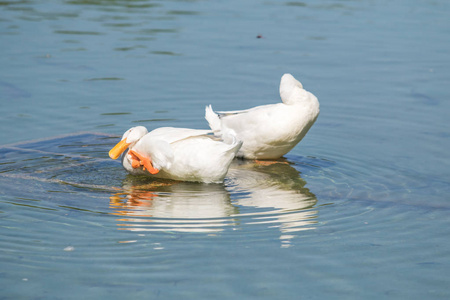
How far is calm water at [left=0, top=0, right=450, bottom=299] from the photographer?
4.52 m

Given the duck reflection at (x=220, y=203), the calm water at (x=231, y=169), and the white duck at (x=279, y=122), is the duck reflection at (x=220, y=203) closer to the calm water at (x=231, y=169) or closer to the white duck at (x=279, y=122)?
the calm water at (x=231, y=169)

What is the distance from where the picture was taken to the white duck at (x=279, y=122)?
283 inches

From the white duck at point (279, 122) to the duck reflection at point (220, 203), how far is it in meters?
0.37

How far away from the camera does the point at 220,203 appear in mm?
5895

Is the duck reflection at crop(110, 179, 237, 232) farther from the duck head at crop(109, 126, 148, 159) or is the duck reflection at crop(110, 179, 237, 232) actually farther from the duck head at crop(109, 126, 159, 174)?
the duck head at crop(109, 126, 148, 159)

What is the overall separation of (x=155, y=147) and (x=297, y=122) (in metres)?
1.68

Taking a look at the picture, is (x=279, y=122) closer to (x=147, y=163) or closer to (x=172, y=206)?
(x=147, y=163)

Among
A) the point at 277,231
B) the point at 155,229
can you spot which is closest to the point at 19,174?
the point at 155,229

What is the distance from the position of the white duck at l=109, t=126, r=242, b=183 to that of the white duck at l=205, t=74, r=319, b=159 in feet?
2.65

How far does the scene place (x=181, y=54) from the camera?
11328 mm

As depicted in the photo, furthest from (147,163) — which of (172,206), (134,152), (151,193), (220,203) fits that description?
(220,203)

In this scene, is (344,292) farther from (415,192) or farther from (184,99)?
(184,99)

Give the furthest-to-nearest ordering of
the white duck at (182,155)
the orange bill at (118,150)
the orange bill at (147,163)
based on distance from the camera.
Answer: the orange bill at (118,150) → the orange bill at (147,163) → the white duck at (182,155)

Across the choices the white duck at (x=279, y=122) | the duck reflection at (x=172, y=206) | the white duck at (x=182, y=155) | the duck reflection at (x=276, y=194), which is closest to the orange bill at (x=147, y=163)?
the white duck at (x=182, y=155)
